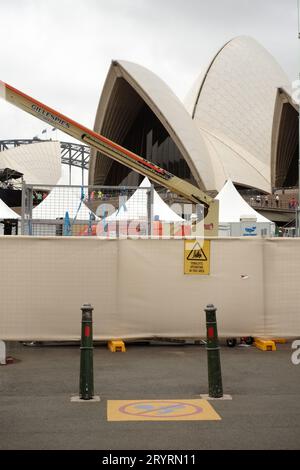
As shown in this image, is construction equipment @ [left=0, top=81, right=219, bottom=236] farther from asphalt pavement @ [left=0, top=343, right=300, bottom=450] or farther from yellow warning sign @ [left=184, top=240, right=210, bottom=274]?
asphalt pavement @ [left=0, top=343, right=300, bottom=450]

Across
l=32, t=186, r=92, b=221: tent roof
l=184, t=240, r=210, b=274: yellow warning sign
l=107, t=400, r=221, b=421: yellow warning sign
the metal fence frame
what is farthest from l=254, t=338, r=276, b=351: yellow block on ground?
l=32, t=186, r=92, b=221: tent roof

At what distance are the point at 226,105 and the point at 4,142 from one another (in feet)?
142

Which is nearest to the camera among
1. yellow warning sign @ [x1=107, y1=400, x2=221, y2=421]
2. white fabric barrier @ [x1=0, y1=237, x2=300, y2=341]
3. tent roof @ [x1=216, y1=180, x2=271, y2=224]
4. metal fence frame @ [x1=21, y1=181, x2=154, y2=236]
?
yellow warning sign @ [x1=107, y1=400, x2=221, y2=421]

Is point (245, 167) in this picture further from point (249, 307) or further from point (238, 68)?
point (249, 307)

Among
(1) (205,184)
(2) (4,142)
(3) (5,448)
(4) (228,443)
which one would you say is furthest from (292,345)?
(2) (4,142)

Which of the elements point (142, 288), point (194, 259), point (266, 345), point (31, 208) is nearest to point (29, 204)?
point (31, 208)

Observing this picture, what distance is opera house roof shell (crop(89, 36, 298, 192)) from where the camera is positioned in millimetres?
52344

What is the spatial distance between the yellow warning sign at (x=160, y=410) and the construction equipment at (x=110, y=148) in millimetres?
10239

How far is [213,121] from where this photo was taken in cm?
6147

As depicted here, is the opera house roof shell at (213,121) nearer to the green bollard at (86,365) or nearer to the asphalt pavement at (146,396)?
the asphalt pavement at (146,396)

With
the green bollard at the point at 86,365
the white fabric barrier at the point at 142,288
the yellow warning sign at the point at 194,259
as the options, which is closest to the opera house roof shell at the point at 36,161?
the white fabric barrier at the point at 142,288

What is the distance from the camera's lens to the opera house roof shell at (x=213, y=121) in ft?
172

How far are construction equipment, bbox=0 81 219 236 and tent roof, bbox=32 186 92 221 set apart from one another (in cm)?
215

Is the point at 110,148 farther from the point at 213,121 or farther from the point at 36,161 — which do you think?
the point at 36,161
